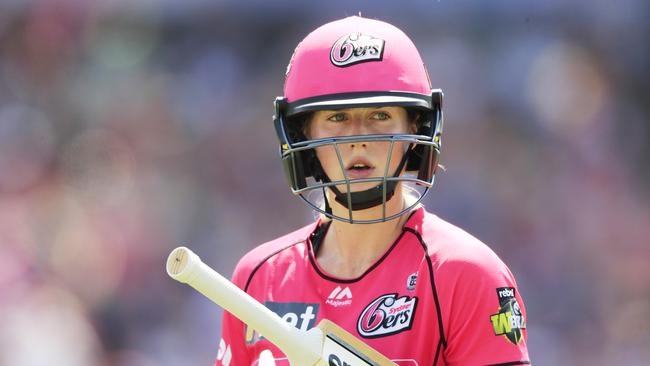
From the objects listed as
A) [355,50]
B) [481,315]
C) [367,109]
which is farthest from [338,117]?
[481,315]

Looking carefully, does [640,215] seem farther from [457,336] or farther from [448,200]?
[457,336]

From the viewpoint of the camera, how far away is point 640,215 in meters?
5.53

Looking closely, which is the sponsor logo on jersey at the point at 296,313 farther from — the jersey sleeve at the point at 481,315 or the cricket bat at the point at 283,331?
the jersey sleeve at the point at 481,315

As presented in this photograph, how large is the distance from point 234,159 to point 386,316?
4018 millimetres

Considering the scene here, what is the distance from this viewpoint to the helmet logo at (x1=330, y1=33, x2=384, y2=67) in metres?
2.61

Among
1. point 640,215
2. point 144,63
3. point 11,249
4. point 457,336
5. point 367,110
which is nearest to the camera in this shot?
point 457,336

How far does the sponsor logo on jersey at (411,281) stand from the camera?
2.42 meters

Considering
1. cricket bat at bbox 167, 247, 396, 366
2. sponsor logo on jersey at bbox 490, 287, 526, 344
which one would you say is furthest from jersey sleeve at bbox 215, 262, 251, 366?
sponsor logo on jersey at bbox 490, 287, 526, 344

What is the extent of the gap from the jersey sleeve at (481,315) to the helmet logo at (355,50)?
663 mm

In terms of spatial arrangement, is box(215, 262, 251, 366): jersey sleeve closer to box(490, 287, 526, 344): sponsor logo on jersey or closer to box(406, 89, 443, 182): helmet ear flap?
box(406, 89, 443, 182): helmet ear flap

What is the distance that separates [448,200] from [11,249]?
115 inches

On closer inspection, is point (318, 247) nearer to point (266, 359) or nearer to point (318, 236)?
Answer: point (318, 236)

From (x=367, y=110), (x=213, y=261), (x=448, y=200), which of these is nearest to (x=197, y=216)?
(x=213, y=261)

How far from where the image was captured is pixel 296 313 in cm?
256
